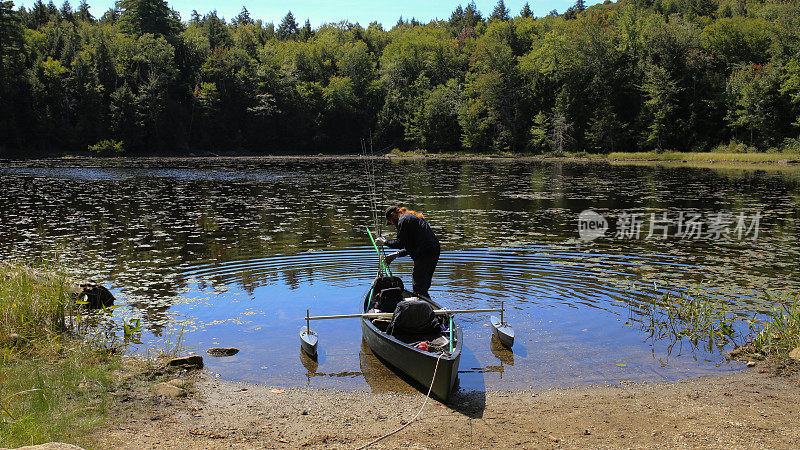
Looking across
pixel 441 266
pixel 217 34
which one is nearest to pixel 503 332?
pixel 441 266

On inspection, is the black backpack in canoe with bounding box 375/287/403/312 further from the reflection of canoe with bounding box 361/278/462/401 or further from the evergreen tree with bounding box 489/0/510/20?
the evergreen tree with bounding box 489/0/510/20

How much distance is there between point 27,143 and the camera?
77.4m

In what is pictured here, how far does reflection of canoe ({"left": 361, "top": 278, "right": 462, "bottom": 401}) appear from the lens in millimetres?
6973

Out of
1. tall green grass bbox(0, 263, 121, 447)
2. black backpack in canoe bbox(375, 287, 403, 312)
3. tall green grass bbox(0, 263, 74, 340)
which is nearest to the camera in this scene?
tall green grass bbox(0, 263, 121, 447)

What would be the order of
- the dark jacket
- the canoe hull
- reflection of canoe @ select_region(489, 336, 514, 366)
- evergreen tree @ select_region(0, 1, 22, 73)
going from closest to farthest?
the canoe hull → reflection of canoe @ select_region(489, 336, 514, 366) → the dark jacket → evergreen tree @ select_region(0, 1, 22, 73)

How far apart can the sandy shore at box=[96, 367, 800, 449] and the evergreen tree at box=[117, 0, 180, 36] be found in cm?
10911

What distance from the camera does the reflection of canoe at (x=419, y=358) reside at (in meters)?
6.97

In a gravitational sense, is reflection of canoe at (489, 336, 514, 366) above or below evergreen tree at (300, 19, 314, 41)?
below

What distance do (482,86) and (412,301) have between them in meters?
78.1

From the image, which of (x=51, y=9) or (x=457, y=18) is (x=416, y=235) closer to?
(x=51, y=9)

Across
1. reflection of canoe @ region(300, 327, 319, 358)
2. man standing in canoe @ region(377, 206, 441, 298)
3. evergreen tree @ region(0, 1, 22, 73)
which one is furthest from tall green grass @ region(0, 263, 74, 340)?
evergreen tree @ region(0, 1, 22, 73)
